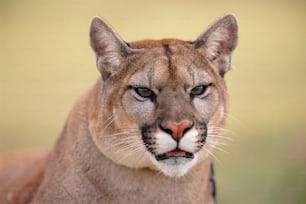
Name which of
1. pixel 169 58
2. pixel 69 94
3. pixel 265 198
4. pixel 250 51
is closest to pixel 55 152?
pixel 169 58

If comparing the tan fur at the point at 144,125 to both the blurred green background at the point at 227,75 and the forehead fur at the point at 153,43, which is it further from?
the blurred green background at the point at 227,75

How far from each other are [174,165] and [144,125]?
280 millimetres

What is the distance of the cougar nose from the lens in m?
6.26

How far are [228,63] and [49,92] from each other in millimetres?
7466

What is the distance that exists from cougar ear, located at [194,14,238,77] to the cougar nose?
2.41 ft

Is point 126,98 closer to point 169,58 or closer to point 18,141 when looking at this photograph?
point 169,58

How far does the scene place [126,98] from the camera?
663cm

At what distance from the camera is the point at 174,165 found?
6.46m

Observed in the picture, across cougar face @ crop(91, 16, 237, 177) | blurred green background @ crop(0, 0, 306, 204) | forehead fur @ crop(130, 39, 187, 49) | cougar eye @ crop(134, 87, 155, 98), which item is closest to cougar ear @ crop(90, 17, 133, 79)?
cougar face @ crop(91, 16, 237, 177)

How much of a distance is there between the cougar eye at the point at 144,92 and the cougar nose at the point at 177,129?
31cm

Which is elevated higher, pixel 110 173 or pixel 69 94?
pixel 110 173

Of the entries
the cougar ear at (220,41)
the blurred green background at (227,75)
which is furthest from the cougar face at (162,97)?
the blurred green background at (227,75)

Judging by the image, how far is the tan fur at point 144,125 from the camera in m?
6.45

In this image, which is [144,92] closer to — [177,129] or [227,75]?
[177,129]
